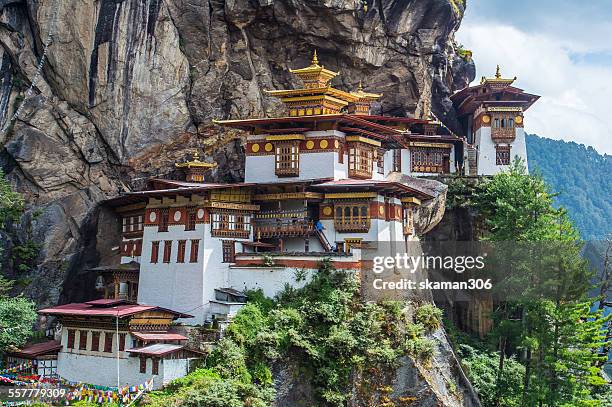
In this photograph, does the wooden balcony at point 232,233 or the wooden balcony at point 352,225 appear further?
the wooden balcony at point 352,225

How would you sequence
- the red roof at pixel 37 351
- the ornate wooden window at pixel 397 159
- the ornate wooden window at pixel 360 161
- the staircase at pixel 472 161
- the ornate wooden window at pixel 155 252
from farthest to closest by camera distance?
the staircase at pixel 472 161 < the ornate wooden window at pixel 397 159 < the ornate wooden window at pixel 360 161 < the ornate wooden window at pixel 155 252 < the red roof at pixel 37 351

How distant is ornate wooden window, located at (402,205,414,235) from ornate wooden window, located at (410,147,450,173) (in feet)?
41.9

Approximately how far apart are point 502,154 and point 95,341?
110 ft

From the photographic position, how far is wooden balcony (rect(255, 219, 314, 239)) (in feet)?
143

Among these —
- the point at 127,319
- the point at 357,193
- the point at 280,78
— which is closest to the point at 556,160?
the point at 280,78

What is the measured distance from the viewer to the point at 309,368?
1469 inches

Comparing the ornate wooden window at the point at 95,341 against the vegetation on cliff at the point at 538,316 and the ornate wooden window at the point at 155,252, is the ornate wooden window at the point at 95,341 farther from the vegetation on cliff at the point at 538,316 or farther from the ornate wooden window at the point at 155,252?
the vegetation on cliff at the point at 538,316

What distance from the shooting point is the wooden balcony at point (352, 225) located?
43.0 meters

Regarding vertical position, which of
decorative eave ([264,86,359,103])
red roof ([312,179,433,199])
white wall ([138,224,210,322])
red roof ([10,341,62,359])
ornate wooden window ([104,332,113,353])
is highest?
decorative eave ([264,86,359,103])

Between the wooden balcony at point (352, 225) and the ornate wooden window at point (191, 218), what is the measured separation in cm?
719

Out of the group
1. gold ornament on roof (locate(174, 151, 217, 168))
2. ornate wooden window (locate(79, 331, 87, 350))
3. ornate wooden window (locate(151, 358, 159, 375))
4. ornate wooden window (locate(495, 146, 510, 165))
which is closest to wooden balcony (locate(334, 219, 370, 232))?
gold ornament on roof (locate(174, 151, 217, 168))

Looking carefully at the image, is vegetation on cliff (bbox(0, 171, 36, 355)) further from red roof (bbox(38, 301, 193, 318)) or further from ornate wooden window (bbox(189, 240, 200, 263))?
ornate wooden window (bbox(189, 240, 200, 263))

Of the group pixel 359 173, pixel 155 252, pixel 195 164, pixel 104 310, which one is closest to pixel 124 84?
pixel 195 164

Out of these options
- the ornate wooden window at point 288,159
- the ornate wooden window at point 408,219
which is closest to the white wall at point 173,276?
the ornate wooden window at point 288,159
